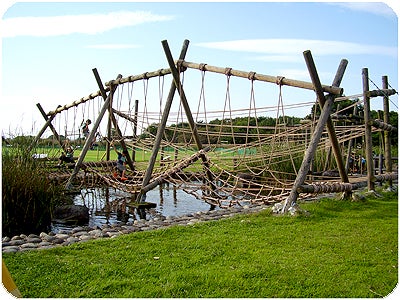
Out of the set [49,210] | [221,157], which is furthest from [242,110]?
[49,210]

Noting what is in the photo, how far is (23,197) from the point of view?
18.5 ft

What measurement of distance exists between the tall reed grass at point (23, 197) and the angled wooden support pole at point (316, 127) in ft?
Answer: 9.65

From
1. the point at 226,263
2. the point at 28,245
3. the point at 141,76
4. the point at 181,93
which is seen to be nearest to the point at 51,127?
the point at 141,76

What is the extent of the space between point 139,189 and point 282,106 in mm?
2855

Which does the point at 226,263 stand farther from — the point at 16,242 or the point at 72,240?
the point at 16,242

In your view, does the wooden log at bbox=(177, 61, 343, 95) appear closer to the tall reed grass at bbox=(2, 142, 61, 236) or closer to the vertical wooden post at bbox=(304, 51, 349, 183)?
the vertical wooden post at bbox=(304, 51, 349, 183)

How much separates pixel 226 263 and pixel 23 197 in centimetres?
318

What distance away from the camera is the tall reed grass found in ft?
17.9

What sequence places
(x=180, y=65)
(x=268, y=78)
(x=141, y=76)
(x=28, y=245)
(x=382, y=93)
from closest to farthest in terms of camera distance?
(x=28, y=245)
(x=268, y=78)
(x=382, y=93)
(x=180, y=65)
(x=141, y=76)

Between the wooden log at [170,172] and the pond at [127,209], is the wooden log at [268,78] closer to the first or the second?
the wooden log at [170,172]

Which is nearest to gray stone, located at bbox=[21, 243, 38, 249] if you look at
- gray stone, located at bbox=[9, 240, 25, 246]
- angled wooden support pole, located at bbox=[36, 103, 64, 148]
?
gray stone, located at bbox=[9, 240, 25, 246]

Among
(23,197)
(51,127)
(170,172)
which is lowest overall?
(23,197)

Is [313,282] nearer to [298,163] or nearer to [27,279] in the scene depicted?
[27,279]

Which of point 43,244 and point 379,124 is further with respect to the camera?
point 379,124
